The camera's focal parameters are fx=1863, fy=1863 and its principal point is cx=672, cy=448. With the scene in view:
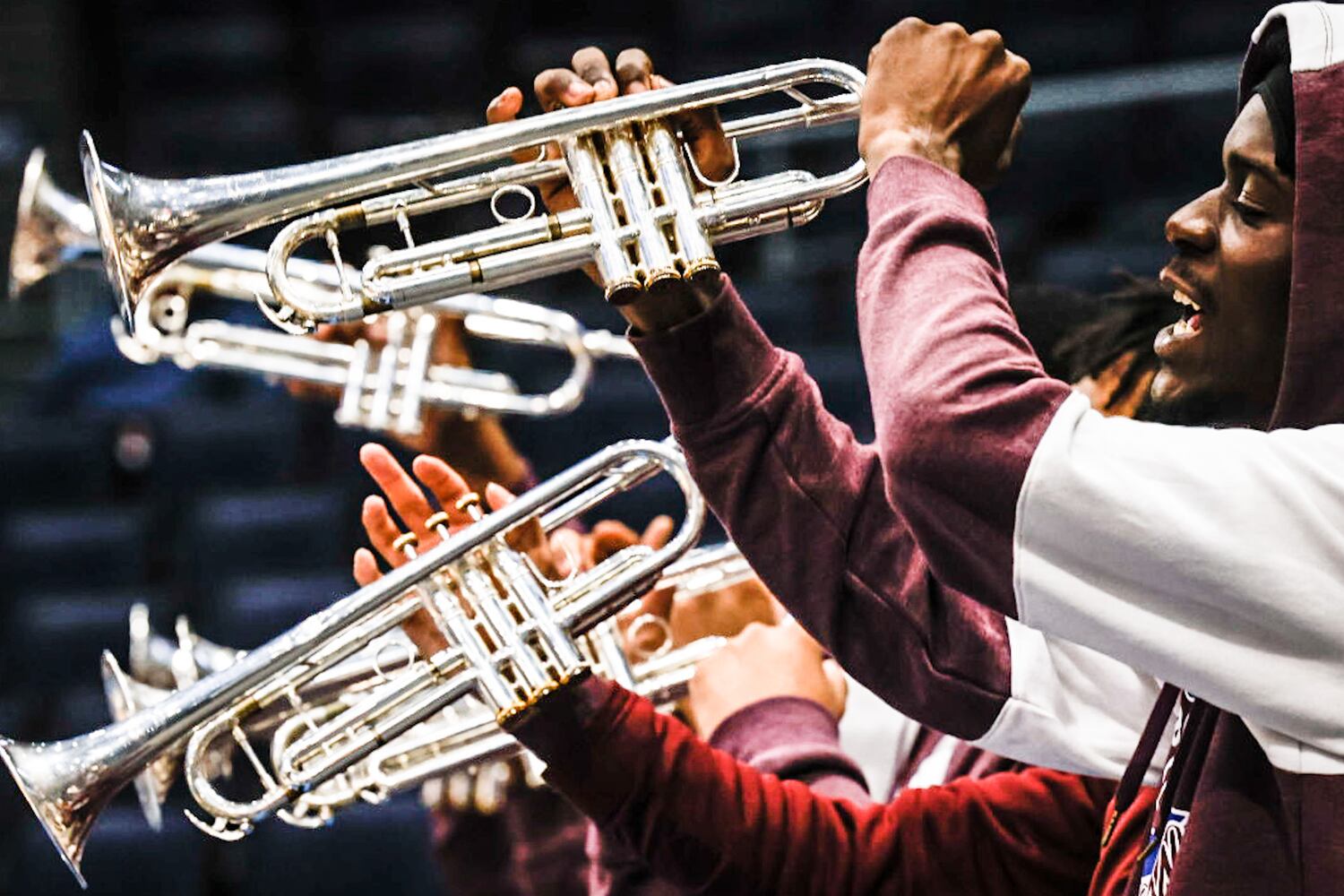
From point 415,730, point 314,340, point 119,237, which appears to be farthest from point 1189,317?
point 314,340

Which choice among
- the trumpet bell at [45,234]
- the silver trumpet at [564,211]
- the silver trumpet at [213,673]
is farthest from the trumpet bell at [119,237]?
→ the trumpet bell at [45,234]

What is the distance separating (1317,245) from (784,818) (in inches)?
28.9

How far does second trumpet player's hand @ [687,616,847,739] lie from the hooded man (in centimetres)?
39

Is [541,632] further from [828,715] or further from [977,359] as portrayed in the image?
[977,359]

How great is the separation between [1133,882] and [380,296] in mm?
703

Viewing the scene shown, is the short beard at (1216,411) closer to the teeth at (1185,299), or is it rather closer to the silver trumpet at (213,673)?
the teeth at (1185,299)

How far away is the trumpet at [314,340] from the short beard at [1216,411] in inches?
66.6

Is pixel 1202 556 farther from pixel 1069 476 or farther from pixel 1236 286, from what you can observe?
pixel 1236 286

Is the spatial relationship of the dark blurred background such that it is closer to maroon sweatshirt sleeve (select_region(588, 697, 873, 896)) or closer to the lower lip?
maroon sweatshirt sleeve (select_region(588, 697, 873, 896))

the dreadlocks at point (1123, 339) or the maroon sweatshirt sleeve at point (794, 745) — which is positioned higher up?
the dreadlocks at point (1123, 339)

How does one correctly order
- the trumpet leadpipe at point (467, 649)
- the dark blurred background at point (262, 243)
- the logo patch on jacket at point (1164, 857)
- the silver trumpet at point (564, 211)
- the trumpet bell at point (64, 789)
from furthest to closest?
the dark blurred background at point (262, 243), the trumpet bell at point (64, 789), the trumpet leadpipe at point (467, 649), the silver trumpet at point (564, 211), the logo patch on jacket at point (1164, 857)

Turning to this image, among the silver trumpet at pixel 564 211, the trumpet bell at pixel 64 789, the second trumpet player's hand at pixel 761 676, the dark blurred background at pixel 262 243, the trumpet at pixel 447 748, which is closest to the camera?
the silver trumpet at pixel 564 211

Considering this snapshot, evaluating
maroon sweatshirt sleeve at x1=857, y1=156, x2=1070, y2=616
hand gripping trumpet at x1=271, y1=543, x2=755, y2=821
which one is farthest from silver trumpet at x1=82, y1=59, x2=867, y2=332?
hand gripping trumpet at x1=271, y1=543, x2=755, y2=821

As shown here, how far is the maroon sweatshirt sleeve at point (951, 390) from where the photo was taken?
3.72ft
